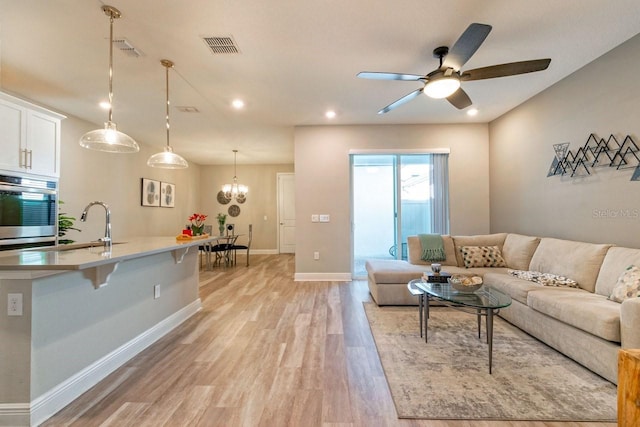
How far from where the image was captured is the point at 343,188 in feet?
16.6

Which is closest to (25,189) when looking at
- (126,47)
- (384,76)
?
(126,47)

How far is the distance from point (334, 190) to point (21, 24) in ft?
13.3

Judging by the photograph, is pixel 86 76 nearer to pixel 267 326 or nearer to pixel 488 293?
pixel 267 326

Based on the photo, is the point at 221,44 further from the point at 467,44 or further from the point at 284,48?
the point at 467,44

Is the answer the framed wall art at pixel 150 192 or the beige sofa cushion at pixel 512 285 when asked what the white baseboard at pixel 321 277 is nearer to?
the beige sofa cushion at pixel 512 285

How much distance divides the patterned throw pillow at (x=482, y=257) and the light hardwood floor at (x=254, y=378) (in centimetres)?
176

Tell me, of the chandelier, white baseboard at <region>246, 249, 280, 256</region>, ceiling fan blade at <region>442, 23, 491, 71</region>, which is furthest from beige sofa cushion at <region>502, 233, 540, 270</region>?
the chandelier

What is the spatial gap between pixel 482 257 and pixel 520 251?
0.45m

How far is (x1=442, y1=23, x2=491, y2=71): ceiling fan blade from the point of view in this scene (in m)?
1.88

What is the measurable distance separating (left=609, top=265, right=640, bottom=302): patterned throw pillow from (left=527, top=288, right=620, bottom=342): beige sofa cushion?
0.07 meters

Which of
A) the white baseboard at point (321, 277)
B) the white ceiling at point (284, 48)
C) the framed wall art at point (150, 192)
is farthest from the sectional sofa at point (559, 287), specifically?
the framed wall art at point (150, 192)

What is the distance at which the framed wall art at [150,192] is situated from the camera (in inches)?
244

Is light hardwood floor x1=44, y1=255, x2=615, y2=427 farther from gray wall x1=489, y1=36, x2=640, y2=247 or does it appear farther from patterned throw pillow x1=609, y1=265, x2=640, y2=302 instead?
gray wall x1=489, y1=36, x2=640, y2=247

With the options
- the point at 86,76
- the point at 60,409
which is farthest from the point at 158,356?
the point at 86,76
